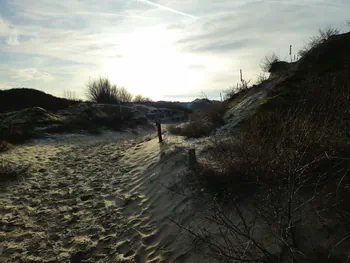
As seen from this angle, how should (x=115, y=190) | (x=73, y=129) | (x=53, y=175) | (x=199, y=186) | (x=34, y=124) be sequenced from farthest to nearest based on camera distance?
(x=73, y=129), (x=34, y=124), (x=53, y=175), (x=115, y=190), (x=199, y=186)

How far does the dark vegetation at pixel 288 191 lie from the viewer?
236 cm

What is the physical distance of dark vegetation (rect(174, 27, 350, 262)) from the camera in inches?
93.0

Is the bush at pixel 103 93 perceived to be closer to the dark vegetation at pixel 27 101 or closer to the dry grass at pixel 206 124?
the dark vegetation at pixel 27 101

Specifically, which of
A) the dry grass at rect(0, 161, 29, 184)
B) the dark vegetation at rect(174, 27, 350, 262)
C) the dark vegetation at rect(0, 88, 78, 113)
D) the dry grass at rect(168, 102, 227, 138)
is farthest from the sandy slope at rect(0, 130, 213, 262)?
the dark vegetation at rect(0, 88, 78, 113)

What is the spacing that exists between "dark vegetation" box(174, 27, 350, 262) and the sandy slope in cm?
69

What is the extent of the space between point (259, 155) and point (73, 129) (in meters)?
16.8

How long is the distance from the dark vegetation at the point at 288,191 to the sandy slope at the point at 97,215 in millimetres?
689

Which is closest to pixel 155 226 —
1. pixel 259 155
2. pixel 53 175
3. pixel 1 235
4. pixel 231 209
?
pixel 231 209

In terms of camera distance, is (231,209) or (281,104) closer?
(231,209)

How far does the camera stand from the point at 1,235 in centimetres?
408

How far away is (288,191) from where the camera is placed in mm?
2297

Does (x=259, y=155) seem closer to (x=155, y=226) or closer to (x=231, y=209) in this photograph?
(x=231, y=209)

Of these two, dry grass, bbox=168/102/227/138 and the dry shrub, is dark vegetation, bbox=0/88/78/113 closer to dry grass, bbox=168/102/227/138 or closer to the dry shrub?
dry grass, bbox=168/102/227/138

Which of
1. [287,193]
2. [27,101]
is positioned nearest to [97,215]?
[287,193]
